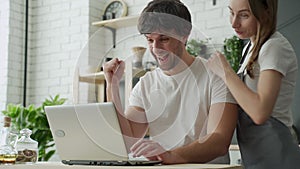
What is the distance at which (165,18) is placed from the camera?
148cm

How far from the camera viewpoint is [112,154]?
52.3 inches

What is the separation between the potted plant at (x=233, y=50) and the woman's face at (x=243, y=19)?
69.7 inches

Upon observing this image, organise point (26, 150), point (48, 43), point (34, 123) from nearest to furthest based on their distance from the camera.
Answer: point (26, 150) < point (34, 123) < point (48, 43)

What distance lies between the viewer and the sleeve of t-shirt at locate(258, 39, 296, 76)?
1.47m

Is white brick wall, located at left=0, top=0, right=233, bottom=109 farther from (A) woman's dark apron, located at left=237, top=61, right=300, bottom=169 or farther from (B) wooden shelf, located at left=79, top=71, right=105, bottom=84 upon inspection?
(A) woman's dark apron, located at left=237, top=61, right=300, bottom=169

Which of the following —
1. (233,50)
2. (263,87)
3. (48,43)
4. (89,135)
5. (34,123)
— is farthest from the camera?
(48,43)

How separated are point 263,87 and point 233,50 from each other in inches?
77.7

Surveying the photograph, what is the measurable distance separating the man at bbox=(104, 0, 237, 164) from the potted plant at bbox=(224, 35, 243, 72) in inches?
69.0

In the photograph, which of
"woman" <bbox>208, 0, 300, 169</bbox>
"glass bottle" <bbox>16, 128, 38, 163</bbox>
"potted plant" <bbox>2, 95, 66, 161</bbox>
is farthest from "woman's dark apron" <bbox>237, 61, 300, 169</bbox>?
"potted plant" <bbox>2, 95, 66, 161</bbox>

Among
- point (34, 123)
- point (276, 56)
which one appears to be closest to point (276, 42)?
point (276, 56)

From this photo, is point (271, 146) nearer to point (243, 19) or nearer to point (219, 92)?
point (219, 92)

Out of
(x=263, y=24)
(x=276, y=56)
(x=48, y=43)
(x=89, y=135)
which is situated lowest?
(x=89, y=135)

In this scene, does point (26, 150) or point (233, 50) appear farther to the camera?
point (233, 50)

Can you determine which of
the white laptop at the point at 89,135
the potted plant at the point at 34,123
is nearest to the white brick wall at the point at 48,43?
the potted plant at the point at 34,123
